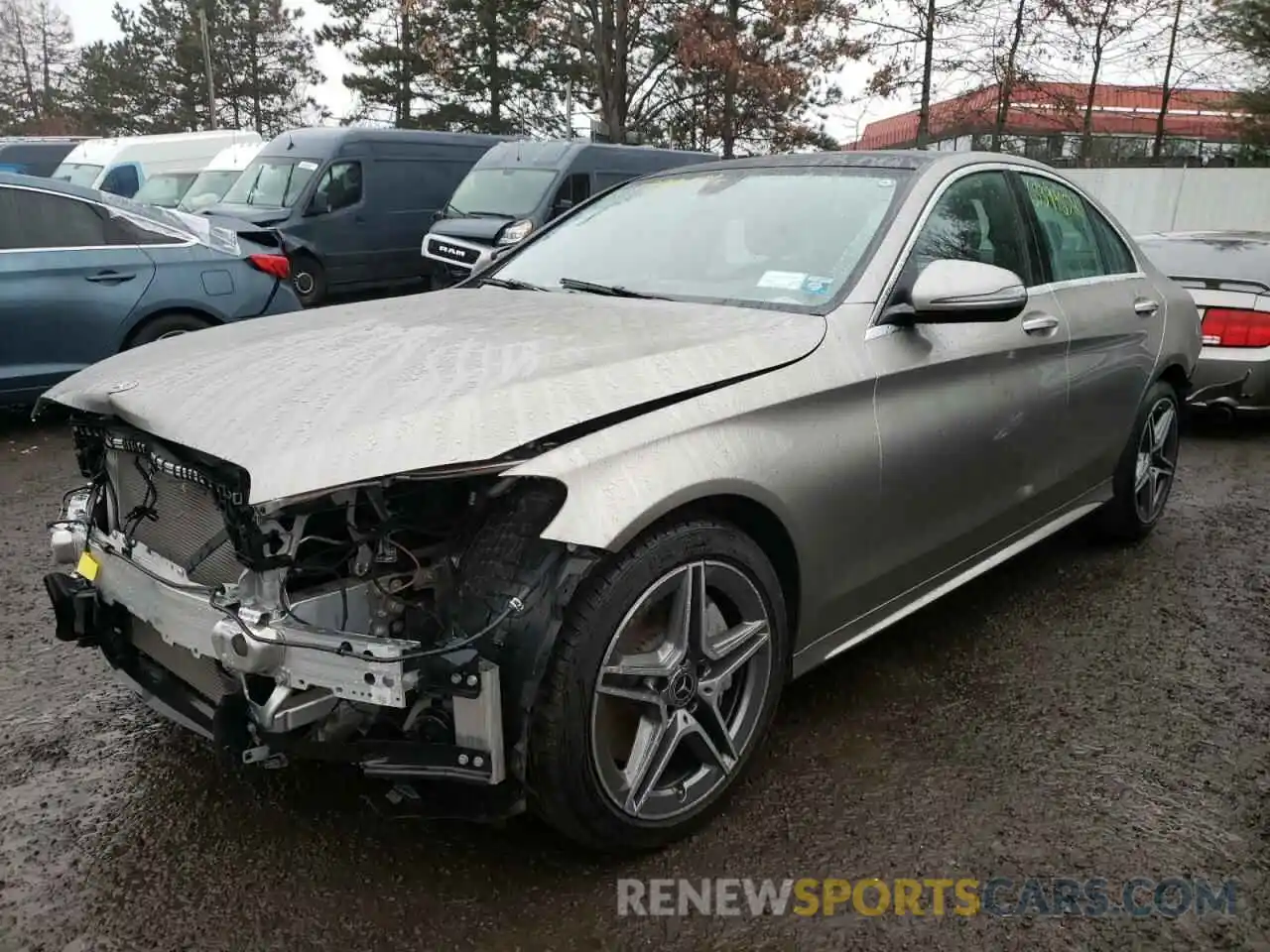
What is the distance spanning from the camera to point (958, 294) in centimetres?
275

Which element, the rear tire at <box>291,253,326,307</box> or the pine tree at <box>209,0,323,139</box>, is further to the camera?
the pine tree at <box>209,0,323,139</box>

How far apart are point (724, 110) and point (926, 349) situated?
24.0m

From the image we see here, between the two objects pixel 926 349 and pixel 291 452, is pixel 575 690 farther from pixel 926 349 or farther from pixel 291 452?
pixel 926 349

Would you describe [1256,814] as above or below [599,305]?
below

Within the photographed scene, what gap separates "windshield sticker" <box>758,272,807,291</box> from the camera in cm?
293

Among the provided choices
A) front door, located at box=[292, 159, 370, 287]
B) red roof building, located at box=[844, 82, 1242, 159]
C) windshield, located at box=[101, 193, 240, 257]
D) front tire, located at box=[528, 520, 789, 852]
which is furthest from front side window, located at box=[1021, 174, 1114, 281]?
red roof building, located at box=[844, 82, 1242, 159]

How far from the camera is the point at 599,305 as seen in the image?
3002 mm

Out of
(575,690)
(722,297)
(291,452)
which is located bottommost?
(575,690)

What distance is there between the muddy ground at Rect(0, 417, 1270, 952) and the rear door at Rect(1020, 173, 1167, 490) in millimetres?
731

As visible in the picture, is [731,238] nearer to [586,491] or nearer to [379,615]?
[586,491]

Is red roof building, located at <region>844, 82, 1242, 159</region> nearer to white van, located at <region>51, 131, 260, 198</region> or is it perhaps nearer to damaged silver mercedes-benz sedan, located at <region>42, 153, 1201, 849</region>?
white van, located at <region>51, 131, 260, 198</region>

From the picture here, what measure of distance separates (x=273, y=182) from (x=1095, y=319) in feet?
36.5

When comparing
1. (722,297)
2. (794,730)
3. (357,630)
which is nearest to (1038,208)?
(722,297)

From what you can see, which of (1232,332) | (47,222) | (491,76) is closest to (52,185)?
(47,222)
